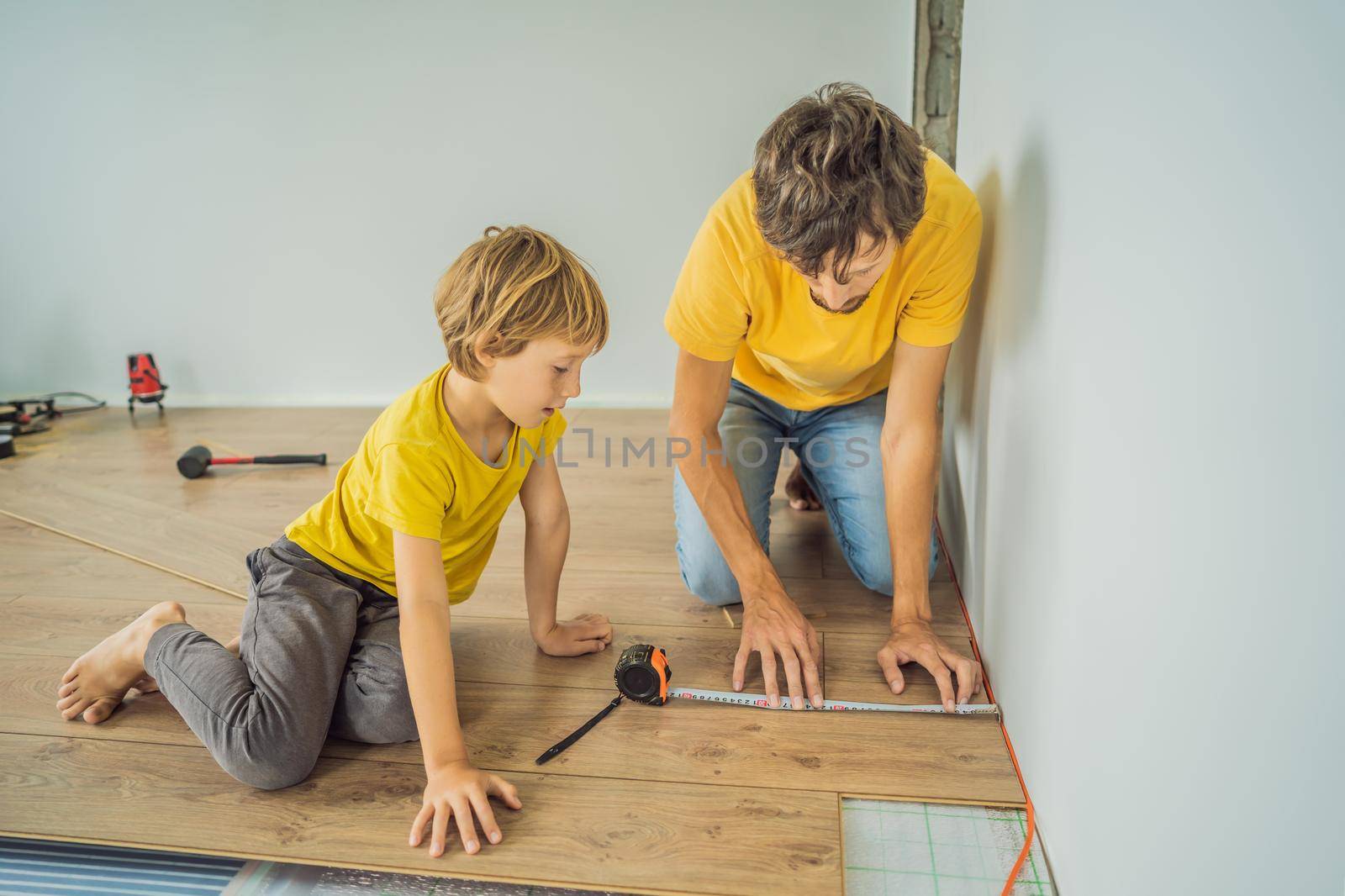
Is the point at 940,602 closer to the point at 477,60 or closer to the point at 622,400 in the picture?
the point at 622,400

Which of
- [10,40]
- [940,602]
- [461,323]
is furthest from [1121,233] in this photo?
[10,40]

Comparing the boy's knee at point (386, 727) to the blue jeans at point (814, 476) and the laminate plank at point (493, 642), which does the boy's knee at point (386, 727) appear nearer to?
the laminate plank at point (493, 642)

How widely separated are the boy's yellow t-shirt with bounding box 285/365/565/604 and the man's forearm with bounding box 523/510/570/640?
0.07 meters

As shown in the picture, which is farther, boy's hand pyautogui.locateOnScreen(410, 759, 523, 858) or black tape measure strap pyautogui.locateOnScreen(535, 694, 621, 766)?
black tape measure strap pyautogui.locateOnScreen(535, 694, 621, 766)

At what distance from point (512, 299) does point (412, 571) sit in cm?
41

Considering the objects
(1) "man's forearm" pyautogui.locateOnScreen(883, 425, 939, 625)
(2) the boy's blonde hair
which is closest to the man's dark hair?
(2) the boy's blonde hair

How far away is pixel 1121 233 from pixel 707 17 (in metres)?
2.60

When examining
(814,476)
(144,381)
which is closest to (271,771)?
(814,476)

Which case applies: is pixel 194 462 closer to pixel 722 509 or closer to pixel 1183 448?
pixel 722 509

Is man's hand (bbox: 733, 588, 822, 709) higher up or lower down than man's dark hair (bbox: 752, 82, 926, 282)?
lower down

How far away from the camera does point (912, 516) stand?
1.61 meters

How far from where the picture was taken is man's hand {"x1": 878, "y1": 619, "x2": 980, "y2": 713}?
1.46 meters

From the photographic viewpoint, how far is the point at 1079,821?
1.03m

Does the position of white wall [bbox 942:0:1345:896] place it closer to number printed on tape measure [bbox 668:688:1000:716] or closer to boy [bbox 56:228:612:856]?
number printed on tape measure [bbox 668:688:1000:716]
